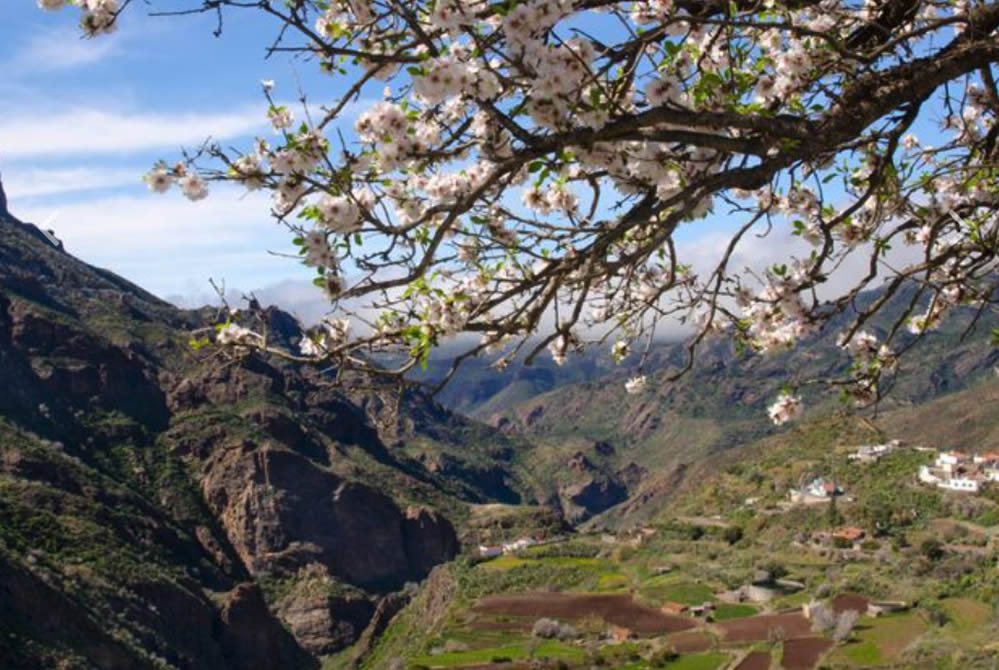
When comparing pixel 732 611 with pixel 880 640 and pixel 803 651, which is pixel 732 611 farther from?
Answer: pixel 880 640

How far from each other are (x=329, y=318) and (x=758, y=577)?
55.8m

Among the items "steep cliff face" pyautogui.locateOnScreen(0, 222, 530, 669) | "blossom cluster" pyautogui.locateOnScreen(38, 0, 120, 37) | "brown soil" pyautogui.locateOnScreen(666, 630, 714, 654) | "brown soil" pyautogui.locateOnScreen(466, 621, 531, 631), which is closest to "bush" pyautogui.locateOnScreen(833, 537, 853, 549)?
"brown soil" pyautogui.locateOnScreen(666, 630, 714, 654)

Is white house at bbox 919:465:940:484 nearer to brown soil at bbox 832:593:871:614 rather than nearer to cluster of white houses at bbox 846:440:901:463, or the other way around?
cluster of white houses at bbox 846:440:901:463

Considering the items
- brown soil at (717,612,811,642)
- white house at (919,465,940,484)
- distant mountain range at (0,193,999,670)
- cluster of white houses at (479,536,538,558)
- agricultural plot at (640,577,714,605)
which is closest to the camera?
brown soil at (717,612,811,642)

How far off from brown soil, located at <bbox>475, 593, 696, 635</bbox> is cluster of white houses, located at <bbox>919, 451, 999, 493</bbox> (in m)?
23.3

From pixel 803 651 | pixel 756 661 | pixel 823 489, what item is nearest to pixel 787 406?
pixel 756 661

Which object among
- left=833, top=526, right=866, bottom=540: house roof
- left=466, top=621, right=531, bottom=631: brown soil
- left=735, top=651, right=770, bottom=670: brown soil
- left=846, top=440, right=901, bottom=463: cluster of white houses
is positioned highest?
left=846, top=440, right=901, bottom=463: cluster of white houses

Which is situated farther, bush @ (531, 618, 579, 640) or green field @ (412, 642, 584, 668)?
bush @ (531, 618, 579, 640)

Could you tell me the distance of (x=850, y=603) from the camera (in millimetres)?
50156

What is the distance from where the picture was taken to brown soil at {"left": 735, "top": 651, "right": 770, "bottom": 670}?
42.3 m

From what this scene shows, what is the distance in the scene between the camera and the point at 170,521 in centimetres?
8938

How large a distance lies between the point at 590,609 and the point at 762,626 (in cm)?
1204

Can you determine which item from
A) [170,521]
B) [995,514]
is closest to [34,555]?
[170,521]

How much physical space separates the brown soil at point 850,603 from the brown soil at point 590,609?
7604 millimetres
